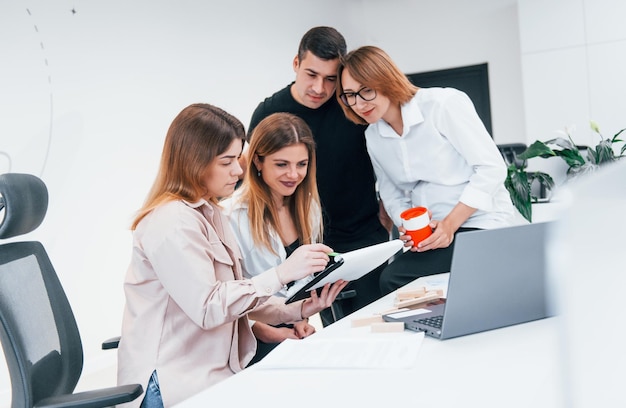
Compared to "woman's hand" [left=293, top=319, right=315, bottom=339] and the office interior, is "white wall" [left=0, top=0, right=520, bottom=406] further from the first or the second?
"woman's hand" [left=293, top=319, right=315, bottom=339]

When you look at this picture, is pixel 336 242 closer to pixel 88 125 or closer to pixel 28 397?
pixel 28 397

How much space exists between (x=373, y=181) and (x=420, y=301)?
102 cm

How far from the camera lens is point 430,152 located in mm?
2084

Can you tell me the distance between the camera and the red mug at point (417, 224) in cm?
184

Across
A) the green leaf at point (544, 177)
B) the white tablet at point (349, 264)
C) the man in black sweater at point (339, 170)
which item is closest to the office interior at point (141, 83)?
the green leaf at point (544, 177)

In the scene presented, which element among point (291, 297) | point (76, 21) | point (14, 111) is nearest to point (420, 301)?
point (291, 297)

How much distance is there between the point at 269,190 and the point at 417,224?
545 mm

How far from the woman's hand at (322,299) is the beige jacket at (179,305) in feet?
0.91

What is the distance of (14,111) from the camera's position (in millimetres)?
3260

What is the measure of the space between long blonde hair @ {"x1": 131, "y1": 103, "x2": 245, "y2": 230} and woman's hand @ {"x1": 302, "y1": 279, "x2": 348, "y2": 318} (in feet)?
1.37

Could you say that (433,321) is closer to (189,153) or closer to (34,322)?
(189,153)

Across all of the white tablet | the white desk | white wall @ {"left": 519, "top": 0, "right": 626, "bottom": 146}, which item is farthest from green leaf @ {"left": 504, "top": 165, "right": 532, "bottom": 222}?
white wall @ {"left": 519, "top": 0, "right": 626, "bottom": 146}

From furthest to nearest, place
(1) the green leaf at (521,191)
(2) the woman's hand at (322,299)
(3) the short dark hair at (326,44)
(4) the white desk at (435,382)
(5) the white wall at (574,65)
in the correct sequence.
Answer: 1. (5) the white wall at (574,65)
2. (1) the green leaf at (521,191)
3. (3) the short dark hair at (326,44)
4. (2) the woman's hand at (322,299)
5. (4) the white desk at (435,382)

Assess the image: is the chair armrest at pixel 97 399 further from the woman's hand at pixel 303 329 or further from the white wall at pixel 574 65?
the white wall at pixel 574 65
